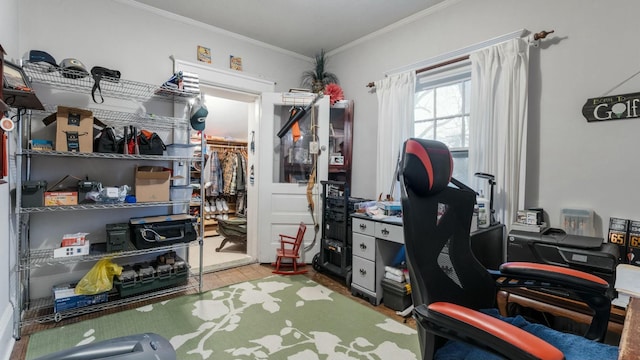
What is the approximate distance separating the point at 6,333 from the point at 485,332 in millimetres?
2655

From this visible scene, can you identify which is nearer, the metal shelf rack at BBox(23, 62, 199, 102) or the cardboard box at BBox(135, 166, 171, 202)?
the metal shelf rack at BBox(23, 62, 199, 102)

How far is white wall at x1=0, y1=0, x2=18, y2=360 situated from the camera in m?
1.80

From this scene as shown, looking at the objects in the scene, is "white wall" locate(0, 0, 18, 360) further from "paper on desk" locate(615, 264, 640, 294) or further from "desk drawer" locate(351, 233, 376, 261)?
"paper on desk" locate(615, 264, 640, 294)

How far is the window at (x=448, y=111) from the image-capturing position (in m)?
2.76

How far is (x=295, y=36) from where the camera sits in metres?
3.51

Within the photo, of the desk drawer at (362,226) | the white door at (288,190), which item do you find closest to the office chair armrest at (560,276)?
the desk drawer at (362,226)

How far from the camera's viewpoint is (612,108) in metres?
1.92

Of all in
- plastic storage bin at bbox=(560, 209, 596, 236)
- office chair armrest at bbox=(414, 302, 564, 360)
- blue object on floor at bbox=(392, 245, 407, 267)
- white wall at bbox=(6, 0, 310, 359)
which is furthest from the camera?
blue object on floor at bbox=(392, 245, 407, 267)

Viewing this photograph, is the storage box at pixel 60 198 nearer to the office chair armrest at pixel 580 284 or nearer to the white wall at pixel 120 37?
the white wall at pixel 120 37

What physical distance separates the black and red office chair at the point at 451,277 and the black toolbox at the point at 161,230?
230cm

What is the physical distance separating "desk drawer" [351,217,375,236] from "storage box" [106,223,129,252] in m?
1.97

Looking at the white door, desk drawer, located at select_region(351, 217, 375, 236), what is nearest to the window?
desk drawer, located at select_region(351, 217, 375, 236)

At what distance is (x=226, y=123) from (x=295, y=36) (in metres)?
2.48

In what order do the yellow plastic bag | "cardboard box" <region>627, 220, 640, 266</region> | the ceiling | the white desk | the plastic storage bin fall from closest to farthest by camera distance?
1. "cardboard box" <region>627, 220, 640, 266</region>
2. the plastic storage bin
3. the yellow plastic bag
4. the white desk
5. the ceiling
